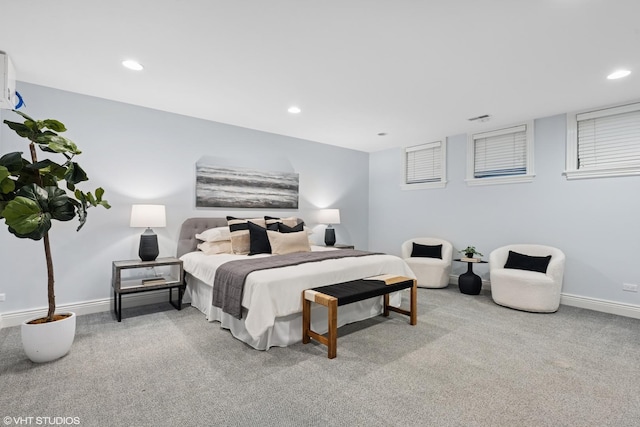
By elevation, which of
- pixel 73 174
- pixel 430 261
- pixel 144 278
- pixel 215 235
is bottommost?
pixel 144 278

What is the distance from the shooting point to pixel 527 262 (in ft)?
13.4

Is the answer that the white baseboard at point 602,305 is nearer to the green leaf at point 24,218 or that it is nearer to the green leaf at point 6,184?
the green leaf at point 24,218

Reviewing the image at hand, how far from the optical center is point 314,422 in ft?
5.76

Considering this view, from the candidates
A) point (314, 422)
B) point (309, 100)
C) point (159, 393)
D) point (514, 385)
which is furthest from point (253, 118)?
point (514, 385)

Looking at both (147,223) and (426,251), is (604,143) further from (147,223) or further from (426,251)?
(147,223)

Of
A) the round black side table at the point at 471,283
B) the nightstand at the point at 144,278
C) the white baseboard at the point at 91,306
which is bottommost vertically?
the white baseboard at the point at 91,306

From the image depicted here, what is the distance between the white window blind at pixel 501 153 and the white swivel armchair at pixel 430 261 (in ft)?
4.32

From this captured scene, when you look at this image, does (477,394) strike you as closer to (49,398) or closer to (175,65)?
(49,398)

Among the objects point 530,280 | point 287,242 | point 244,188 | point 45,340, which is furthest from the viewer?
point 244,188

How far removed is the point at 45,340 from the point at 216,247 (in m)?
1.84

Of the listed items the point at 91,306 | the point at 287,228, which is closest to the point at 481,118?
the point at 287,228

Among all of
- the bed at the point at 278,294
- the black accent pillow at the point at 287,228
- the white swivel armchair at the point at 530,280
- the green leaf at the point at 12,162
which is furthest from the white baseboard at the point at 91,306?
the white swivel armchair at the point at 530,280

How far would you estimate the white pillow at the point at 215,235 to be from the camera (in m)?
3.98

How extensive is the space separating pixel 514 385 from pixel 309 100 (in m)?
3.35
